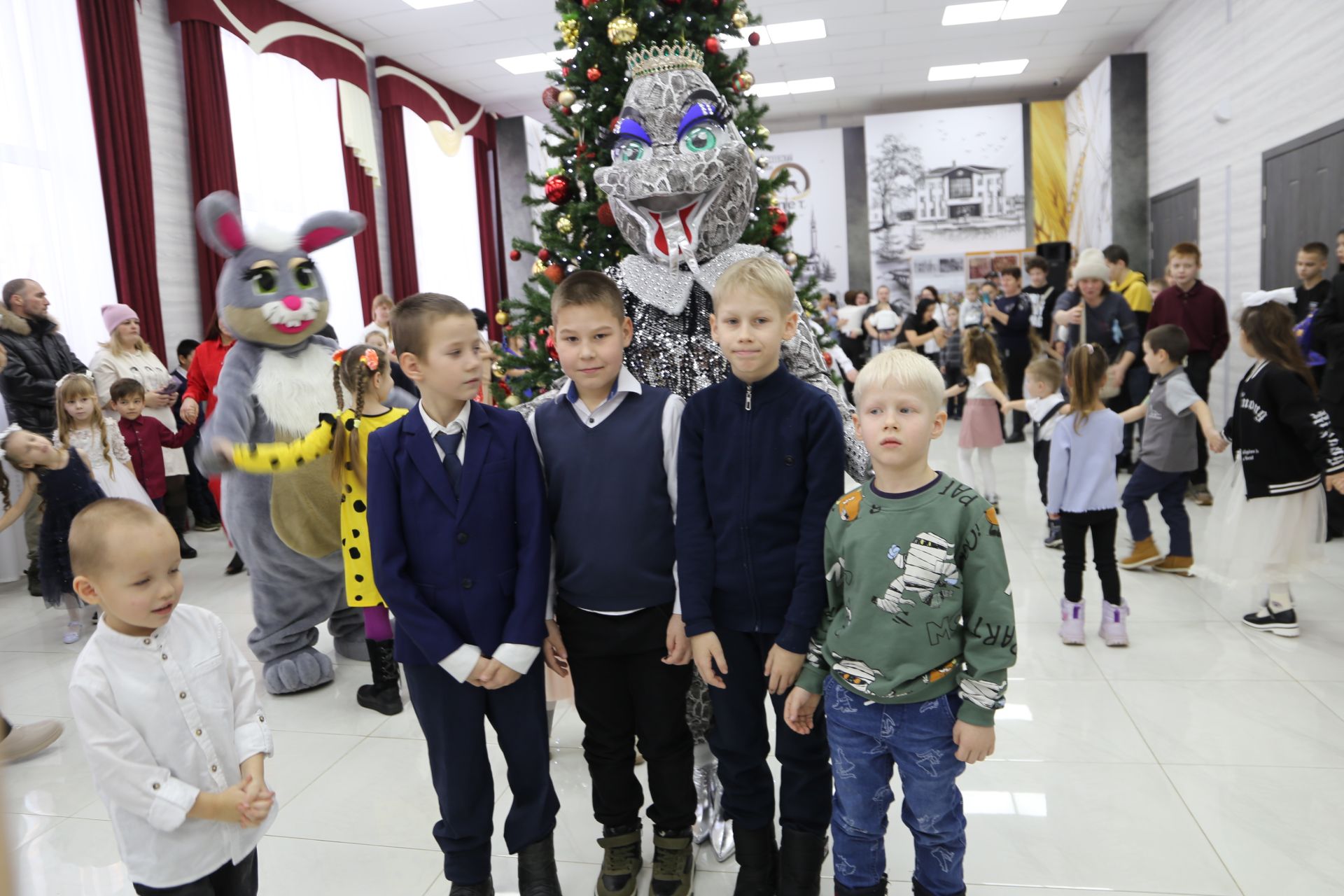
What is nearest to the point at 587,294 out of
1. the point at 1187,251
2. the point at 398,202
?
the point at 1187,251

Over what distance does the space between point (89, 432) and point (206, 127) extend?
3388 mm

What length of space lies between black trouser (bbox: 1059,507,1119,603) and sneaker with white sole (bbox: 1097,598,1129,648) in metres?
0.03

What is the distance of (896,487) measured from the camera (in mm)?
1662

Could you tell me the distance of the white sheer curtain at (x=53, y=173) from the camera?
5.11 metres

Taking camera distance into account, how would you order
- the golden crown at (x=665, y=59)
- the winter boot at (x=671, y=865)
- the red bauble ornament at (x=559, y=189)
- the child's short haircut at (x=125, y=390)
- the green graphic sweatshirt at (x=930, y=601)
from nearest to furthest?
1. the green graphic sweatshirt at (x=930, y=601)
2. the winter boot at (x=671, y=865)
3. the golden crown at (x=665, y=59)
4. the red bauble ornament at (x=559, y=189)
5. the child's short haircut at (x=125, y=390)

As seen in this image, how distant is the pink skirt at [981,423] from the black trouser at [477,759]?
4.10 metres

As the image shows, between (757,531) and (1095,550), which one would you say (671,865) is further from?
(1095,550)

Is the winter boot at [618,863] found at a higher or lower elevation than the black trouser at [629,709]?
lower

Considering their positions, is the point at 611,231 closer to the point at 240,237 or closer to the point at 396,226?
the point at 240,237

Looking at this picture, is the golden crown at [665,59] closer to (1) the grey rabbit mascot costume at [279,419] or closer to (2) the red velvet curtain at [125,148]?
(1) the grey rabbit mascot costume at [279,419]

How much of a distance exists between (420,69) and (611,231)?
742 cm

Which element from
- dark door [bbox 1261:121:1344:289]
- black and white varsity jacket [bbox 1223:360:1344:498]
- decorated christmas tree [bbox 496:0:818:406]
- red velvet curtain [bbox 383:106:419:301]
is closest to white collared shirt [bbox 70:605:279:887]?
decorated christmas tree [bbox 496:0:818:406]

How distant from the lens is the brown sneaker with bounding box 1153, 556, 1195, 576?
4.14 meters

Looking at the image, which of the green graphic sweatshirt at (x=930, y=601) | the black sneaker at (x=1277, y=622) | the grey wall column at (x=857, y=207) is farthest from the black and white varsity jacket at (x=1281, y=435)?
the grey wall column at (x=857, y=207)
